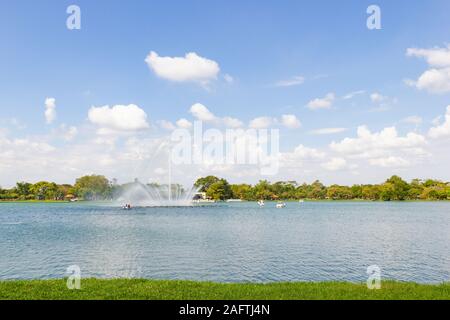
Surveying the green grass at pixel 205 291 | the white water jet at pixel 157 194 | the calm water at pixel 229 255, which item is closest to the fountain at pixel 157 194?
the white water jet at pixel 157 194

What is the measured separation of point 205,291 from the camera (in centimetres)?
1614

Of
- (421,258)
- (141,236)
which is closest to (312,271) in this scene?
(421,258)

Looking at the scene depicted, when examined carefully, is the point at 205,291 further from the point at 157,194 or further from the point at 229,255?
the point at 157,194

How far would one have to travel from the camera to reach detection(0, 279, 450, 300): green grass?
49.3 feet

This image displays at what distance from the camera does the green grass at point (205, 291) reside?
15.0 meters

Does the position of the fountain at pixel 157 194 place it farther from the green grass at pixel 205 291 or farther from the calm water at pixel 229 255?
the green grass at pixel 205 291

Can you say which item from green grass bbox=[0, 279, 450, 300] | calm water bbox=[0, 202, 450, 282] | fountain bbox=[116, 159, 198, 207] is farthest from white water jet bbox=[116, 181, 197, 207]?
green grass bbox=[0, 279, 450, 300]

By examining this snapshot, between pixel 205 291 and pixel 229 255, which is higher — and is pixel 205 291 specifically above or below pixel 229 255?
above

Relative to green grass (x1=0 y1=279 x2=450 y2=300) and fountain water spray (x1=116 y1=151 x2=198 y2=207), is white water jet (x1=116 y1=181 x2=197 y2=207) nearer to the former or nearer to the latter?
fountain water spray (x1=116 y1=151 x2=198 y2=207)

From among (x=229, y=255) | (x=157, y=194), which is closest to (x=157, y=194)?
(x=157, y=194)
